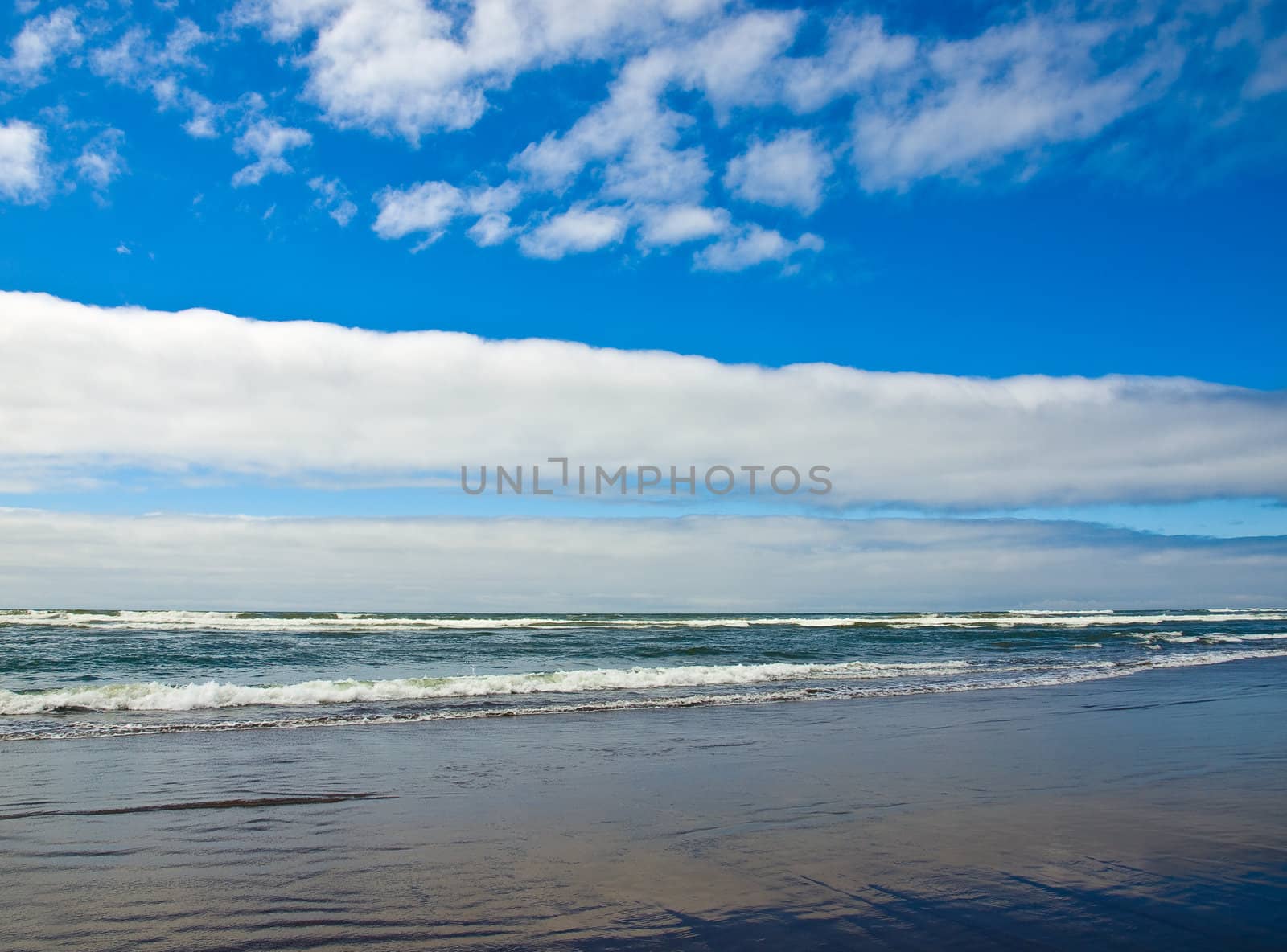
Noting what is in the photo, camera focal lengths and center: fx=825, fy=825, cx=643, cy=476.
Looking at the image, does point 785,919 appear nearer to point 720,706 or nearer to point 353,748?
point 353,748

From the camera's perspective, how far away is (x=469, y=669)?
75.9ft

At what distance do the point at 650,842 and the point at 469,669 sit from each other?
18025 mm

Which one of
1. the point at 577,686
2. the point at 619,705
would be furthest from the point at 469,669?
the point at 619,705

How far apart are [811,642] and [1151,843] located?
107ft

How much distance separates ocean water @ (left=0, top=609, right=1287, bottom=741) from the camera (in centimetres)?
1418

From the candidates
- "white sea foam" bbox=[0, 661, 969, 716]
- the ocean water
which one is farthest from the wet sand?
"white sea foam" bbox=[0, 661, 969, 716]

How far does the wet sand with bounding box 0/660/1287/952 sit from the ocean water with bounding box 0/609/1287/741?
11.9ft

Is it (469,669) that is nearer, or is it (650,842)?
(650,842)

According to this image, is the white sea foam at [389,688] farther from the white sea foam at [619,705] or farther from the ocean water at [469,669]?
the white sea foam at [619,705]

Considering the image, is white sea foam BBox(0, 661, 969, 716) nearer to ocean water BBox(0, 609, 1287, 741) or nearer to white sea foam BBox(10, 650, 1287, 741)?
ocean water BBox(0, 609, 1287, 741)

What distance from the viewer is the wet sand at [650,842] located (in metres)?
4.31

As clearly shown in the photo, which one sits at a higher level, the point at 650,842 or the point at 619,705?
the point at 650,842

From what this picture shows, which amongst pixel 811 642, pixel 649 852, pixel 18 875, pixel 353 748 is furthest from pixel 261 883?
pixel 811 642

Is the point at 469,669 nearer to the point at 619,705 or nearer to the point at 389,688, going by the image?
the point at 389,688
